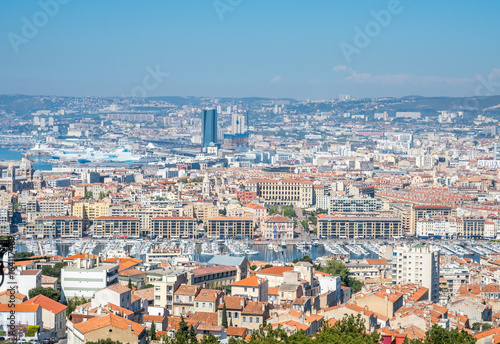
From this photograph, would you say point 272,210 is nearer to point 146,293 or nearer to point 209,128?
point 146,293

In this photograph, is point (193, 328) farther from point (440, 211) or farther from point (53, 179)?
point (53, 179)

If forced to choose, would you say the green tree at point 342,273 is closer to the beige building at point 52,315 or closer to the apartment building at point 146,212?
the beige building at point 52,315

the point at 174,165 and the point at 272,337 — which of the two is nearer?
the point at 272,337

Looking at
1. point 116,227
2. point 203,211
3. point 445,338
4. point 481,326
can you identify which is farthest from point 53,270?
point 203,211

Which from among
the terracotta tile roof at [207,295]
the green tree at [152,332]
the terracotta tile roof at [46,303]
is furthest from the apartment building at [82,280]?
the green tree at [152,332]

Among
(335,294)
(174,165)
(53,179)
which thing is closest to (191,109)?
(174,165)

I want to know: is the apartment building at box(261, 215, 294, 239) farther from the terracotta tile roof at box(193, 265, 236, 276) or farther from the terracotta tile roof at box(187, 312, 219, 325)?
the terracotta tile roof at box(187, 312, 219, 325)
